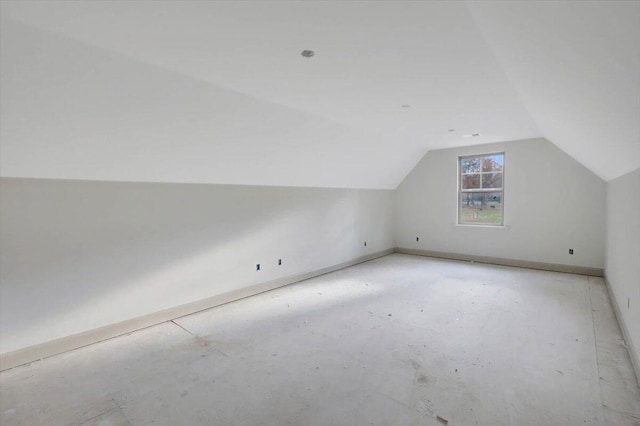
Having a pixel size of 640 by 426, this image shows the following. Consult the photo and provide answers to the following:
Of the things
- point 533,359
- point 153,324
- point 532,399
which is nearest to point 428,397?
point 532,399

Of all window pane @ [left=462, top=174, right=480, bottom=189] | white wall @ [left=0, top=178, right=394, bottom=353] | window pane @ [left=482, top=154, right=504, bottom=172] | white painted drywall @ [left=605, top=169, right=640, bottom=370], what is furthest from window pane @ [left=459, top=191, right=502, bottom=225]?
white wall @ [left=0, top=178, right=394, bottom=353]

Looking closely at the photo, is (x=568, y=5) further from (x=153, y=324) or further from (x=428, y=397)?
(x=153, y=324)

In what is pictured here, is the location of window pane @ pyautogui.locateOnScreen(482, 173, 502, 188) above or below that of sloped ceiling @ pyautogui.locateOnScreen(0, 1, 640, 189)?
below

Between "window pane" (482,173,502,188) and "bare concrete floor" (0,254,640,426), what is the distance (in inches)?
99.6

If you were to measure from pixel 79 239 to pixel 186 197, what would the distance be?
1.06 m

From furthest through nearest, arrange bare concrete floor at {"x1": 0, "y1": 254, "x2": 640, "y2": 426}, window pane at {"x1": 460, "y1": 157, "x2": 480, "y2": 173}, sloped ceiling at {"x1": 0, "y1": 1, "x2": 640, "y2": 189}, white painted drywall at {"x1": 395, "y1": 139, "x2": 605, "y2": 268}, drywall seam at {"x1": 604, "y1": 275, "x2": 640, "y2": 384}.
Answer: window pane at {"x1": 460, "y1": 157, "x2": 480, "y2": 173} < white painted drywall at {"x1": 395, "y1": 139, "x2": 605, "y2": 268} < drywall seam at {"x1": 604, "y1": 275, "x2": 640, "y2": 384} < bare concrete floor at {"x1": 0, "y1": 254, "x2": 640, "y2": 426} < sloped ceiling at {"x1": 0, "y1": 1, "x2": 640, "y2": 189}

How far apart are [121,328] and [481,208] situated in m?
6.07

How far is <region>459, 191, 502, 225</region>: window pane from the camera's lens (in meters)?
5.93

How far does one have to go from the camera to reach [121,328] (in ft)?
10.1

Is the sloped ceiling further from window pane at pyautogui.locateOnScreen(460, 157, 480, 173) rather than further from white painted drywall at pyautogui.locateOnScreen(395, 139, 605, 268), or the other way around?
window pane at pyautogui.locateOnScreen(460, 157, 480, 173)

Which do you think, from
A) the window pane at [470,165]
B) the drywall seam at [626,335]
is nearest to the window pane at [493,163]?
the window pane at [470,165]

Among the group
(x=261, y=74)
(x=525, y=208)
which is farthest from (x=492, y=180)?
(x=261, y=74)

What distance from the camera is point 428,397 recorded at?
82.0 inches

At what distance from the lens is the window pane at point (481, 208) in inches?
233
